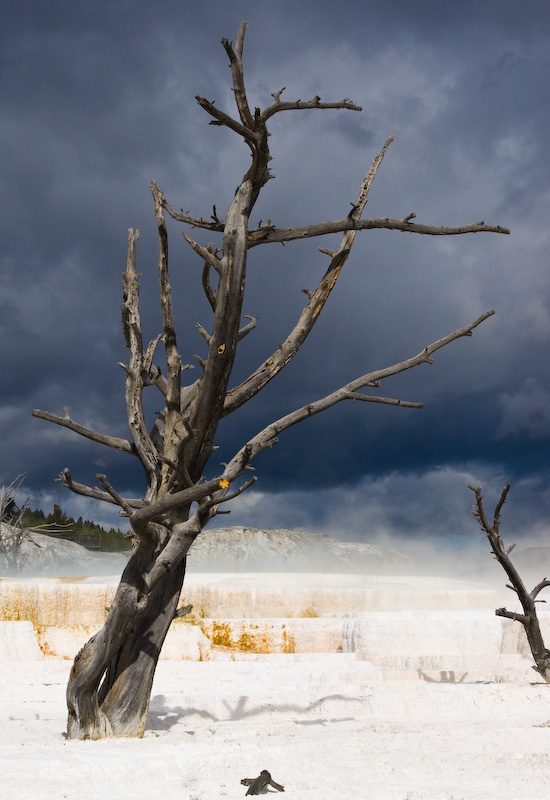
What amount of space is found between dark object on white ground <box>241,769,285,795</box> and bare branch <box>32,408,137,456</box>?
3.07m

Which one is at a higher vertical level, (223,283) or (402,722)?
(223,283)

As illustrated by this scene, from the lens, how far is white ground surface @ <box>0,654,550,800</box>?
14.2 ft

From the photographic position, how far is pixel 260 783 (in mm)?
Answer: 4242

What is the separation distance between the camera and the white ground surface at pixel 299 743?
4.33 metres

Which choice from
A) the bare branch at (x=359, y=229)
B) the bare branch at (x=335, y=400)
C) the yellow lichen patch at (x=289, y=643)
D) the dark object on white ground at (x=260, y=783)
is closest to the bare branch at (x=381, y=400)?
the bare branch at (x=335, y=400)

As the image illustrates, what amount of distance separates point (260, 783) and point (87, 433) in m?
3.34

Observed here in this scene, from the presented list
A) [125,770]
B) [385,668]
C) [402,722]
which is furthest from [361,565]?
[125,770]

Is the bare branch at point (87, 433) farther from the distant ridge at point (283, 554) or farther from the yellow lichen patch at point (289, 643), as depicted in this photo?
the distant ridge at point (283, 554)

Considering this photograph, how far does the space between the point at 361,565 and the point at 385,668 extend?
3621cm

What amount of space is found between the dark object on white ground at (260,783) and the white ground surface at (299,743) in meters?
0.04

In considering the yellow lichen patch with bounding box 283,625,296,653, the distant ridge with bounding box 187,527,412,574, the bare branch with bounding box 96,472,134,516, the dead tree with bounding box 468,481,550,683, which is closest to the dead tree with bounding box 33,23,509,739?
the bare branch with bounding box 96,472,134,516

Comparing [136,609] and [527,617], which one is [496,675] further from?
[136,609]

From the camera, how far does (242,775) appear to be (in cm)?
470

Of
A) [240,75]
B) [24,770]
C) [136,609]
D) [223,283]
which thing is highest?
[240,75]
